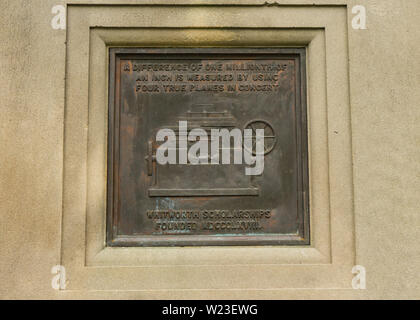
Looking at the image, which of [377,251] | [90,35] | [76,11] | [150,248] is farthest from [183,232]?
[76,11]

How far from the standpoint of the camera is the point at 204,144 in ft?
12.0

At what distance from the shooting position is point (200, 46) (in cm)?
373

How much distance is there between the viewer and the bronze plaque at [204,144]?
11.9 ft

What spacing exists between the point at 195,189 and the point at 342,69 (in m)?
1.82

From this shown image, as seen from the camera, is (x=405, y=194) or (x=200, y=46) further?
(x=200, y=46)

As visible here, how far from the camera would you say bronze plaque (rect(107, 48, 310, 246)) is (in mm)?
3623

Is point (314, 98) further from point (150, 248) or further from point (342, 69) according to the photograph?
point (150, 248)

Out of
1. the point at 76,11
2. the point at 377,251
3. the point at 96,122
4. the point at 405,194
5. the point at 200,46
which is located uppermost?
the point at 76,11

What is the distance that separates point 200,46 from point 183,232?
1.84 meters

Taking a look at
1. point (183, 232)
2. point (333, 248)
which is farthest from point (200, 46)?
point (333, 248)

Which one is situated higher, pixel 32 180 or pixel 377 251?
pixel 32 180

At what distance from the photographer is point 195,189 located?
3645mm

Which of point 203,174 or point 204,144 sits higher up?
point 204,144

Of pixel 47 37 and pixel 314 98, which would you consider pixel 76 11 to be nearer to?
pixel 47 37
